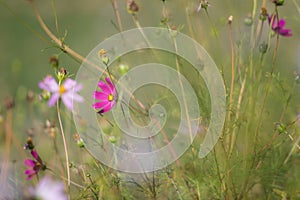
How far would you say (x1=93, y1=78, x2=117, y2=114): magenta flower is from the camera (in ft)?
2.73

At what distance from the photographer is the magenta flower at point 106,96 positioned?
32.8 inches

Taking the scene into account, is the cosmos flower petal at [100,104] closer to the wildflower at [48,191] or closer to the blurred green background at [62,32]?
the wildflower at [48,191]

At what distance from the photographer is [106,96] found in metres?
0.85

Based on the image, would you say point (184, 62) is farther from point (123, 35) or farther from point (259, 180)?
point (259, 180)

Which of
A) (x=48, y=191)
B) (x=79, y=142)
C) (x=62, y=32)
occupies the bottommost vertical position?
(x=48, y=191)

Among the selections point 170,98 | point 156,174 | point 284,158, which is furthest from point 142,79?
point 284,158

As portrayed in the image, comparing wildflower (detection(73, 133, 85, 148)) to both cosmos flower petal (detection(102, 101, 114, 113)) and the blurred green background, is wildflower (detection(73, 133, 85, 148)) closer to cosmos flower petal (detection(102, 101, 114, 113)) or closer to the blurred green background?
cosmos flower petal (detection(102, 101, 114, 113))

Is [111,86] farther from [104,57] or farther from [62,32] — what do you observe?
[62,32]

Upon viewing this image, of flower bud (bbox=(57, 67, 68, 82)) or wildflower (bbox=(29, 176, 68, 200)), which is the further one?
flower bud (bbox=(57, 67, 68, 82))

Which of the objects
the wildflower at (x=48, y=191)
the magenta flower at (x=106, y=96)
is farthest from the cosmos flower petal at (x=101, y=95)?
the wildflower at (x=48, y=191)

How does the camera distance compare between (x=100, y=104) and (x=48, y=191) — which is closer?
(x=48, y=191)

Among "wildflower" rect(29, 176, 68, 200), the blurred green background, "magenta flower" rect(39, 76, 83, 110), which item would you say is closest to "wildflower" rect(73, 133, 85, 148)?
"magenta flower" rect(39, 76, 83, 110)

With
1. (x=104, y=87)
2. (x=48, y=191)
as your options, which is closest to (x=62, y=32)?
(x=104, y=87)

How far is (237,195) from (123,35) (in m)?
0.34
